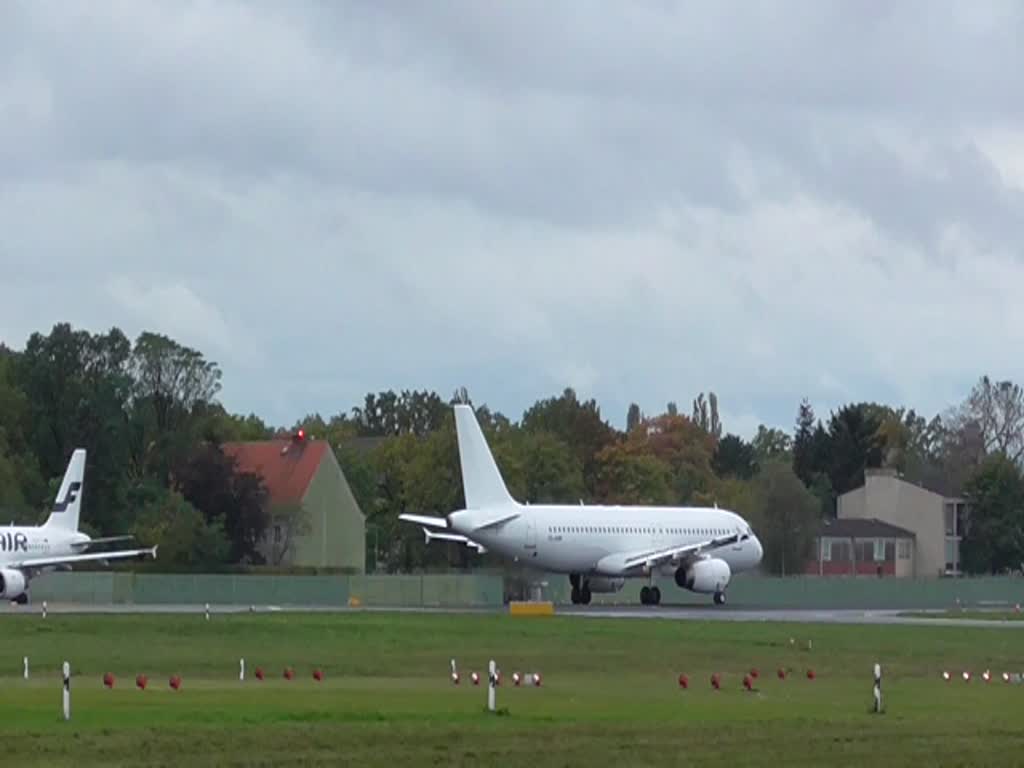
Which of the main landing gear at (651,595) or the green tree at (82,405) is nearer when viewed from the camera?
the main landing gear at (651,595)

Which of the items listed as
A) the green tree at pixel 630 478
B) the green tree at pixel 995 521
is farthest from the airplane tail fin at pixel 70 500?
the green tree at pixel 995 521

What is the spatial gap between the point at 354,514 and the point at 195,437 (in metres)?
10.4

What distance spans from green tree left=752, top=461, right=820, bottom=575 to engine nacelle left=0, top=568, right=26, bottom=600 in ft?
169

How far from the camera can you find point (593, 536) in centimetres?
8462

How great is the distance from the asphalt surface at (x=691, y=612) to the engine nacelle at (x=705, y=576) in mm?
1075

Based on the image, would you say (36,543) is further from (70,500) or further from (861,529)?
(861,529)

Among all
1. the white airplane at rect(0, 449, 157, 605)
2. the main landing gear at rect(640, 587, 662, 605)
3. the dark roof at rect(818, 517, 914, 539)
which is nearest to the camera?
the white airplane at rect(0, 449, 157, 605)

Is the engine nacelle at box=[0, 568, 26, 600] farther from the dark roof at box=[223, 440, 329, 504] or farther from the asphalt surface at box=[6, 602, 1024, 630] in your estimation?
the dark roof at box=[223, 440, 329, 504]

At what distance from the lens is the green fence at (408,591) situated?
294 feet

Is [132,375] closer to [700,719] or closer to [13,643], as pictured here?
[13,643]

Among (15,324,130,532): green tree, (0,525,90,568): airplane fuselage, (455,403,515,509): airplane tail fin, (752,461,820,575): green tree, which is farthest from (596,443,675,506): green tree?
(0,525,90,568): airplane fuselage

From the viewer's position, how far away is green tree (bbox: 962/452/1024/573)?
134375 mm

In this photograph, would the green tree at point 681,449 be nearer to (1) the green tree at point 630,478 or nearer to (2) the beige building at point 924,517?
(1) the green tree at point 630,478

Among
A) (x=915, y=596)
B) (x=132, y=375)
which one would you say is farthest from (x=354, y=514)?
(x=915, y=596)
